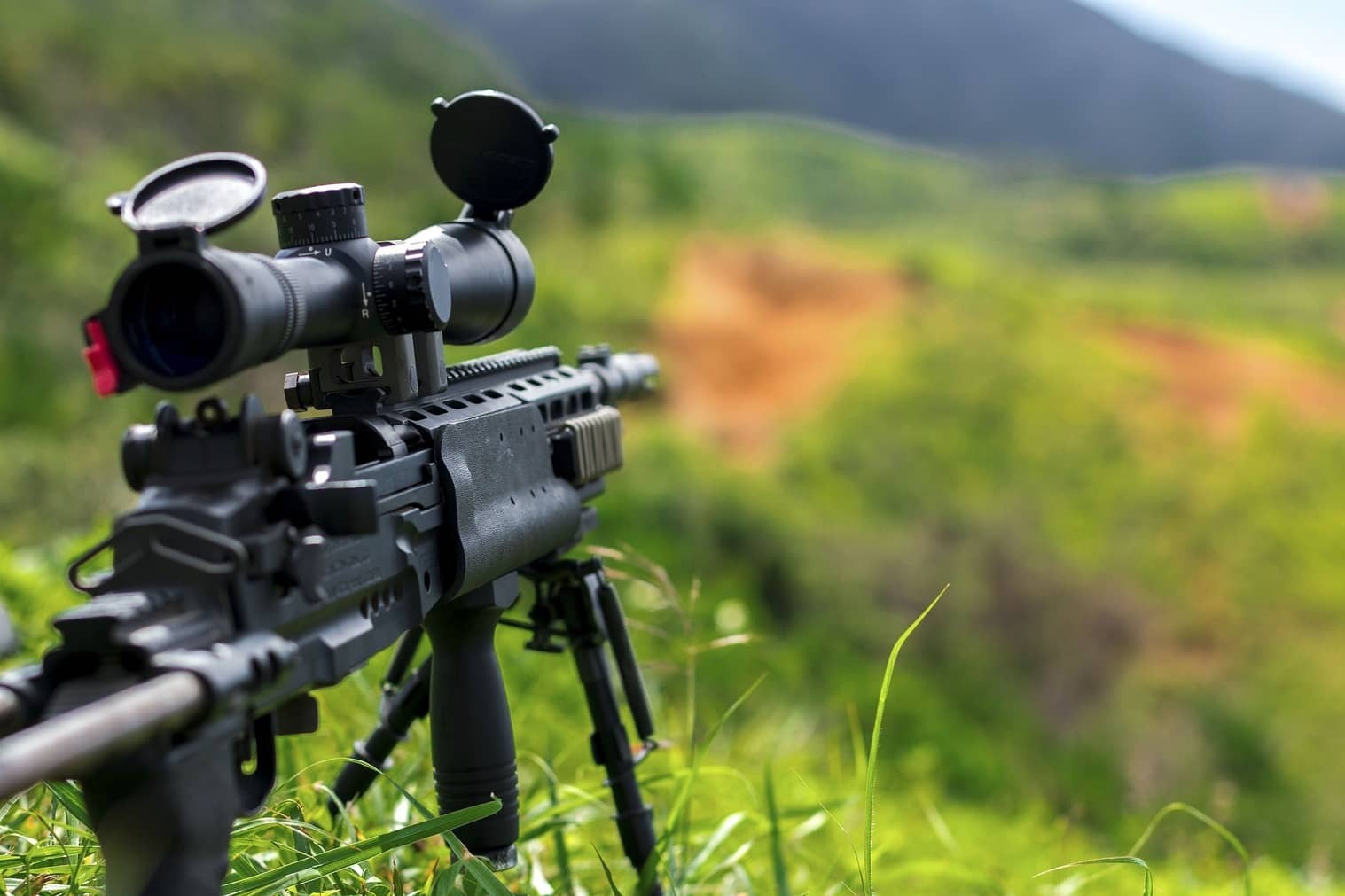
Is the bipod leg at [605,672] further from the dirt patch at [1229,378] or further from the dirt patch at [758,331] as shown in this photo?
the dirt patch at [1229,378]

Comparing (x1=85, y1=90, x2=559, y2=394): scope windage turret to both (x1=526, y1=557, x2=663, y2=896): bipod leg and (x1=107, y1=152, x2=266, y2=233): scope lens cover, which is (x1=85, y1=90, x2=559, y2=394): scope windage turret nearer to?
(x1=107, y1=152, x2=266, y2=233): scope lens cover

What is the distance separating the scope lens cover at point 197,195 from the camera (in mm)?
1889

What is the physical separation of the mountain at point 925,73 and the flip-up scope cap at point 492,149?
44974 millimetres

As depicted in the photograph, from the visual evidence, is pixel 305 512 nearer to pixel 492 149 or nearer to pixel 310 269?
pixel 310 269

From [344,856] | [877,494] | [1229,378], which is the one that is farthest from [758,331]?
[344,856]

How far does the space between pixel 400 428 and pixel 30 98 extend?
1969 centimetres

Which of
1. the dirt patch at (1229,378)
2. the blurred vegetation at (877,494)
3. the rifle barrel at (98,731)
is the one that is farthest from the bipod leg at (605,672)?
the dirt patch at (1229,378)

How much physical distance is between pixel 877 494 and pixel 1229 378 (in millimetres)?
10250

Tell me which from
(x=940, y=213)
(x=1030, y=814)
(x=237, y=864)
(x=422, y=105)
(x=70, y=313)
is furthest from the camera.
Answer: (x=940, y=213)

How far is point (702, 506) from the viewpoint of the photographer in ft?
41.1

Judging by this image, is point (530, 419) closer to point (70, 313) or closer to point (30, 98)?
point (70, 313)

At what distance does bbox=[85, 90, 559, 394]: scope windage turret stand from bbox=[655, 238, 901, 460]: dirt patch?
16143 millimetres

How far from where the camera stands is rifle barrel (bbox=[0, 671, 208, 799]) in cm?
139

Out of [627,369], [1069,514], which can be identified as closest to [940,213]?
[1069,514]
